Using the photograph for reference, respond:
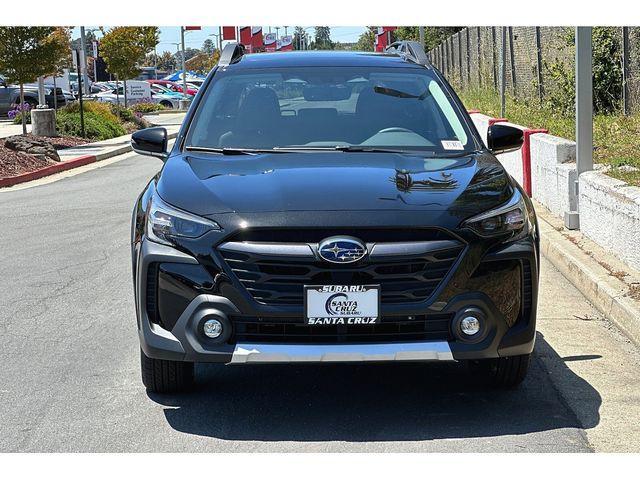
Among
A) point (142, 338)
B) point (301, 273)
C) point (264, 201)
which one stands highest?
point (264, 201)

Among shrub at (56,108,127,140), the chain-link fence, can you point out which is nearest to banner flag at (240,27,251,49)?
the chain-link fence

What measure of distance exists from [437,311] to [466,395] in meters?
0.84

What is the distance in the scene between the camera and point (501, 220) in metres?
5.19

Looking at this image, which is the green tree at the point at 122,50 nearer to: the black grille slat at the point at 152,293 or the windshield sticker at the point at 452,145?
the windshield sticker at the point at 452,145

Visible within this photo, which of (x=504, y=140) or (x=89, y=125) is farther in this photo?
(x=89, y=125)

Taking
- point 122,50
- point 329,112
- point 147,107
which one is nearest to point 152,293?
point 329,112

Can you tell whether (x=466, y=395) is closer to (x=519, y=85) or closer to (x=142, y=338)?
(x=142, y=338)

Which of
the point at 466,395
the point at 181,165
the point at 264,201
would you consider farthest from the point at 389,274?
the point at 181,165

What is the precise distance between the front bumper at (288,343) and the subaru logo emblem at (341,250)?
0.39 metres

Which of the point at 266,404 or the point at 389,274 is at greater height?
the point at 389,274

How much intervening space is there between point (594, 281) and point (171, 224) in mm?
4023

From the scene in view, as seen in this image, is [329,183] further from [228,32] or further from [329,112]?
[228,32]

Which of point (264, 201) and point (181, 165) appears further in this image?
point (181, 165)

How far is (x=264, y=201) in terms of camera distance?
16.8 feet
